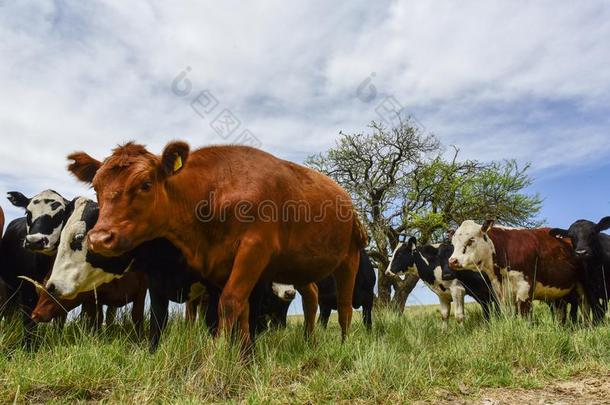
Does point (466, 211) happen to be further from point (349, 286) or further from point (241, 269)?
point (241, 269)

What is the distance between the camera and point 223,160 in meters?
5.45

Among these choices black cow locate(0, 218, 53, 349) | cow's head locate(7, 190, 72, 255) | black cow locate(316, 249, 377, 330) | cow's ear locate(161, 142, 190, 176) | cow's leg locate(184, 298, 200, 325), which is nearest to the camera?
cow's ear locate(161, 142, 190, 176)

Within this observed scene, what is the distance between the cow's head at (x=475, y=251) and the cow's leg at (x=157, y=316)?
529cm

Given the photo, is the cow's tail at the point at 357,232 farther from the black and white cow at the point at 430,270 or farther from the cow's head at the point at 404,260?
the cow's head at the point at 404,260

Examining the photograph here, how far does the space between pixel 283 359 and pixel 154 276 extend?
1.66 m

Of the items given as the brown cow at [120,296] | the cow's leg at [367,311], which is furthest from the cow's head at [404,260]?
the brown cow at [120,296]

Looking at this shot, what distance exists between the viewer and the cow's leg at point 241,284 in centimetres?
455

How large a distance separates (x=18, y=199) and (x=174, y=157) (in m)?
3.66

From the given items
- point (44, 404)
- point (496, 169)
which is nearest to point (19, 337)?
point (44, 404)

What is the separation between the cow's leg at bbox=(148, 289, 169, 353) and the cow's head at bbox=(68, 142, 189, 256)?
3.01 ft

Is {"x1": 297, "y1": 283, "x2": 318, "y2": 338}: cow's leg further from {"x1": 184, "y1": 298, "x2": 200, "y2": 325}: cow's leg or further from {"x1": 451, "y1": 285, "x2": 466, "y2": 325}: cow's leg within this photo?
{"x1": 451, "y1": 285, "x2": 466, "y2": 325}: cow's leg

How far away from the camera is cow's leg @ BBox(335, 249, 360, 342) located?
286 inches

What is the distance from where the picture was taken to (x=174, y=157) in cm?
488

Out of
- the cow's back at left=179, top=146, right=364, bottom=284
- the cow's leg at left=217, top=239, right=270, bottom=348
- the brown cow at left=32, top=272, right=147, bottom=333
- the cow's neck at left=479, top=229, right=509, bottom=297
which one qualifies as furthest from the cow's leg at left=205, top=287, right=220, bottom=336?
the cow's neck at left=479, top=229, right=509, bottom=297
